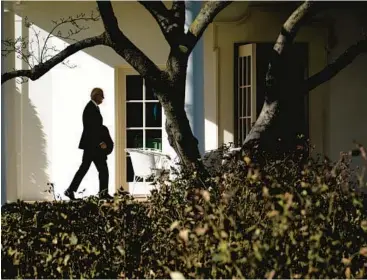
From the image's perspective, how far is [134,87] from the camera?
13.2 metres

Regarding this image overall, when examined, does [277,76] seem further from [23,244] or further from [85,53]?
[85,53]

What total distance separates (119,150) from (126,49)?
553 cm

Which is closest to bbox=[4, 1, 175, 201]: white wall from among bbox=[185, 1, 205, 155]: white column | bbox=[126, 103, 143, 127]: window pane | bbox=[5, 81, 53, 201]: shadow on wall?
bbox=[5, 81, 53, 201]: shadow on wall

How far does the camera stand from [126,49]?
24.7 feet

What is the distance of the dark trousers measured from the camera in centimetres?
1176

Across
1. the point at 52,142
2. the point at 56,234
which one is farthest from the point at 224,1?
the point at 52,142

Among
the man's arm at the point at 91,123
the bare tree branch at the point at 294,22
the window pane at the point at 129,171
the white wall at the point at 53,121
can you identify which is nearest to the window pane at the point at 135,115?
the window pane at the point at 129,171

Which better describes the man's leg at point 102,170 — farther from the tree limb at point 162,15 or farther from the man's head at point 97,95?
the tree limb at point 162,15

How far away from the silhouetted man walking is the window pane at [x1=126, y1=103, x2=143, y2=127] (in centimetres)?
119

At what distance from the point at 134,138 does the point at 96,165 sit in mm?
1390

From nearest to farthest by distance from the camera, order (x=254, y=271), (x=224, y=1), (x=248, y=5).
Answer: (x=254, y=271) < (x=224, y=1) < (x=248, y=5)

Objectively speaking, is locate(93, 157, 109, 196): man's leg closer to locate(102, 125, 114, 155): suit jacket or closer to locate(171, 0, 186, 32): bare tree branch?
locate(102, 125, 114, 155): suit jacket

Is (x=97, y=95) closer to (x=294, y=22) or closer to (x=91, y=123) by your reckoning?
(x=91, y=123)

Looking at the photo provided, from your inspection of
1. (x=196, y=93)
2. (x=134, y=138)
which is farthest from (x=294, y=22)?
(x=134, y=138)
